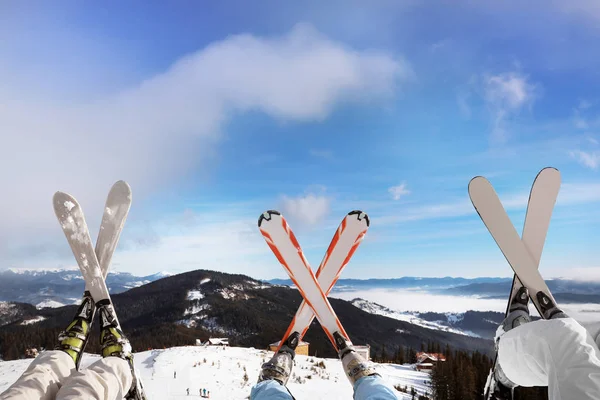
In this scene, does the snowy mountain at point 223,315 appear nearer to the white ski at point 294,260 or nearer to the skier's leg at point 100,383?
the white ski at point 294,260

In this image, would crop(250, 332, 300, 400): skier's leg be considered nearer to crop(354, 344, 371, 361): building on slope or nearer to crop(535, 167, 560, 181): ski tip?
crop(354, 344, 371, 361): building on slope

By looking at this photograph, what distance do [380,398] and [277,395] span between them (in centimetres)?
118

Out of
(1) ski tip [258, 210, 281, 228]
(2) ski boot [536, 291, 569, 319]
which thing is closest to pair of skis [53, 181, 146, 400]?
(1) ski tip [258, 210, 281, 228]

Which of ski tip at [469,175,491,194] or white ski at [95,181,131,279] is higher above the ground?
ski tip at [469,175,491,194]

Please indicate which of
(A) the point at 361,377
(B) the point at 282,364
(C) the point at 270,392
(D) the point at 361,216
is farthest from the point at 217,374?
(C) the point at 270,392

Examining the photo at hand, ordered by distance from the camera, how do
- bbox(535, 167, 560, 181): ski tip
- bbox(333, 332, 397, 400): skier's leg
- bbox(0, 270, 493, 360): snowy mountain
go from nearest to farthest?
bbox(333, 332, 397, 400): skier's leg → bbox(535, 167, 560, 181): ski tip → bbox(0, 270, 493, 360): snowy mountain

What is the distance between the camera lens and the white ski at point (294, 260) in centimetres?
675

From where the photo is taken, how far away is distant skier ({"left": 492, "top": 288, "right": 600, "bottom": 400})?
2.39m

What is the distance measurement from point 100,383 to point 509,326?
4.85 m

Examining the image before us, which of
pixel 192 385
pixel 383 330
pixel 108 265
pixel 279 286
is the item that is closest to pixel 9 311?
pixel 279 286

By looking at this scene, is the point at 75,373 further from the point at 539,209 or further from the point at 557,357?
the point at 539,209

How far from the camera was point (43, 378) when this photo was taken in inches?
145

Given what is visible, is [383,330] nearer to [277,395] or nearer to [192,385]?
[192,385]

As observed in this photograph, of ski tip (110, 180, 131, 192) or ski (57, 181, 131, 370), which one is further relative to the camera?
ski tip (110, 180, 131, 192)
